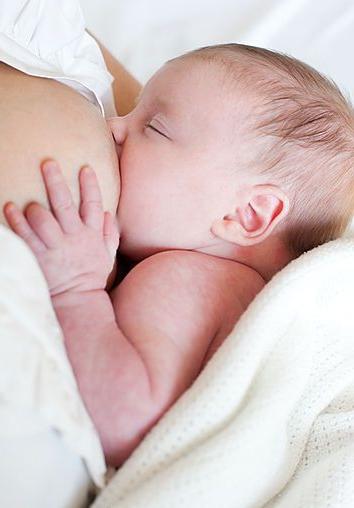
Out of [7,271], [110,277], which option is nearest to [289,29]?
[110,277]

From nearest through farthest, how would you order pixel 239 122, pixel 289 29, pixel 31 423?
pixel 31 423 < pixel 239 122 < pixel 289 29

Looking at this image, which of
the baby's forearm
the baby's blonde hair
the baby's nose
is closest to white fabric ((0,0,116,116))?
the baby's nose

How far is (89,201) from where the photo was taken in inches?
A: 32.3

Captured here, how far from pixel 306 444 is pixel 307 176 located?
325 mm

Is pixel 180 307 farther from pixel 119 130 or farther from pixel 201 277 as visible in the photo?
Result: pixel 119 130

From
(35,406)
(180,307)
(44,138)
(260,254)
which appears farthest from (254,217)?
(35,406)

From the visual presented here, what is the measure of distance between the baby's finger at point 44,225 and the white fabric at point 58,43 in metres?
0.24

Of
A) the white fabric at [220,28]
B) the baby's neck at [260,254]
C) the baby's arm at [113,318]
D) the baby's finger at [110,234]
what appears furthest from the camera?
the white fabric at [220,28]

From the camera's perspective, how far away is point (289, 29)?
4.58ft

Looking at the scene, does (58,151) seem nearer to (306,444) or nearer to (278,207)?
(278,207)

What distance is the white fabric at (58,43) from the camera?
3.22ft

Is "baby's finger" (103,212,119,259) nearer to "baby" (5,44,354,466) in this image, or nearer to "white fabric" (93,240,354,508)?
"baby" (5,44,354,466)

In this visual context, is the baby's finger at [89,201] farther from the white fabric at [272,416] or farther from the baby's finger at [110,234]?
the white fabric at [272,416]

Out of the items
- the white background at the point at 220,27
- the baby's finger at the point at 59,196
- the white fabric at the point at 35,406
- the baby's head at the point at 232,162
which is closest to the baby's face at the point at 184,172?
the baby's head at the point at 232,162
